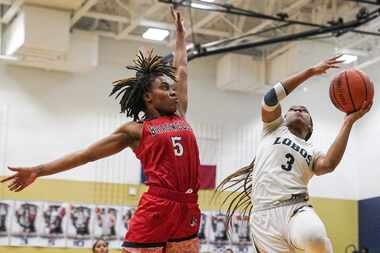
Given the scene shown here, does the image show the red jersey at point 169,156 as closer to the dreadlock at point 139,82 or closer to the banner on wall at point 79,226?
the dreadlock at point 139,82

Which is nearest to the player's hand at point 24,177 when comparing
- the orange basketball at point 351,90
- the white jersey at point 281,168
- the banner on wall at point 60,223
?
the white jersey at point 281,168

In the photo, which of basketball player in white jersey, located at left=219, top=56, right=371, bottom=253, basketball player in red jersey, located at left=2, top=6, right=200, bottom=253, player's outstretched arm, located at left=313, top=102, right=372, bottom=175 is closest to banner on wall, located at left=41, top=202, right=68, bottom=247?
basketball player in white jersey, located at left=219, top=56, right=371, bottom=253

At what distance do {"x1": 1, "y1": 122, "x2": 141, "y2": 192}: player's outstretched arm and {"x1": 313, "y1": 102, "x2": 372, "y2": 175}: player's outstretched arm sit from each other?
62.0 inches

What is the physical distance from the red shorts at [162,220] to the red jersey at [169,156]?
0.07 m

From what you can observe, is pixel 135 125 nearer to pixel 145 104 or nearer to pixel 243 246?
pixel 145 104

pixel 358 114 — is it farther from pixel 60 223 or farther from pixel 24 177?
pixel 60 223

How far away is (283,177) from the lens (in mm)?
5633

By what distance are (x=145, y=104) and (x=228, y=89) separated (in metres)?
11.5

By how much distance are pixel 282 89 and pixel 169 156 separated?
1.40 m

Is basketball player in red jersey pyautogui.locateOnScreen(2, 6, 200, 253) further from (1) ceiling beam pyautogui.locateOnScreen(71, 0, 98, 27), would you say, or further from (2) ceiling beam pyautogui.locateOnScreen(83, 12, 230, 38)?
(2) ceiling beam pyautogui.locateOnScreen(83, 12, 230, 38)

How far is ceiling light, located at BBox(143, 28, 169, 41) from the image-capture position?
14.8 meters

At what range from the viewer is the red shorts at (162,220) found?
4547 millimetres

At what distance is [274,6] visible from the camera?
14.5 metres

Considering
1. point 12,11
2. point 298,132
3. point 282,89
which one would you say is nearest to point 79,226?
point 12,11
